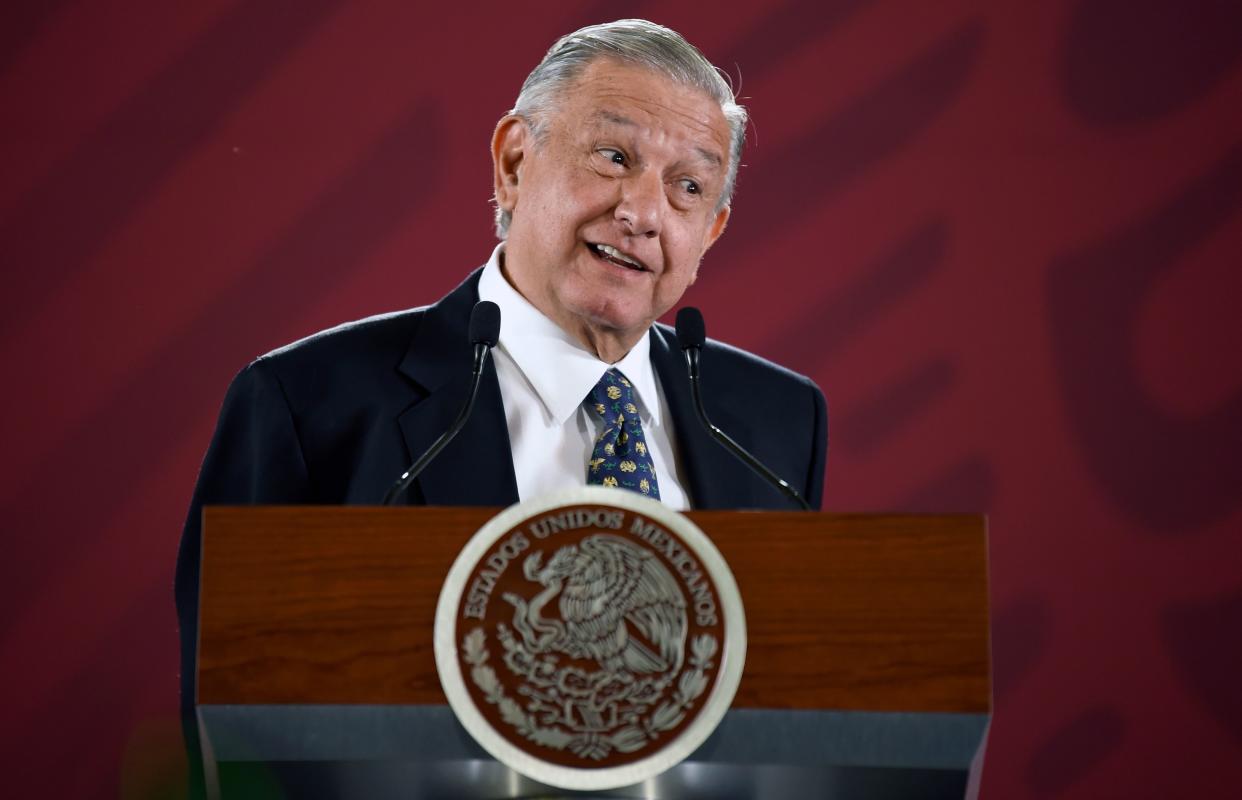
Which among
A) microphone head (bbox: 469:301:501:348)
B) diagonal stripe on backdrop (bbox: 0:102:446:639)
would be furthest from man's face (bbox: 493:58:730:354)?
diagonal stripe on backdrop (bbox: 0:102:446:639)

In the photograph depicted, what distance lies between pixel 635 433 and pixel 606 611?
810 millimetres

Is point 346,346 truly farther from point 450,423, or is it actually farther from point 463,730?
point 463,730

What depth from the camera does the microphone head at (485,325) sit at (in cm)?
159

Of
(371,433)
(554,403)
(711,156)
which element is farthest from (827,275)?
(371,433)

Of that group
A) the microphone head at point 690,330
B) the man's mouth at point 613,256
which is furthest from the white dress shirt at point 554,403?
the microphone head at point 690,330

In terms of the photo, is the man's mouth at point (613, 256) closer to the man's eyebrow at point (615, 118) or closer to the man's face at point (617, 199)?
the man's face at point (617, 199)

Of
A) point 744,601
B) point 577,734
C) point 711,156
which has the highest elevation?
point 711,156

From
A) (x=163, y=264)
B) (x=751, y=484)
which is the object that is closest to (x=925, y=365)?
(x=751, y=484)

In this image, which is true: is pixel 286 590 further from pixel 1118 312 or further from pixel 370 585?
pixel 1118 312

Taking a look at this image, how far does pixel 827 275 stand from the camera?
9.32 ft

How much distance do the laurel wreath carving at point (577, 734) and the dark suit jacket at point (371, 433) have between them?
64 centimetres

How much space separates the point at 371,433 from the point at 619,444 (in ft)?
1.09

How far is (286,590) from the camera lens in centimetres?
113

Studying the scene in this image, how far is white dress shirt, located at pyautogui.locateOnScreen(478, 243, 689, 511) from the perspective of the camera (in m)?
1.89
